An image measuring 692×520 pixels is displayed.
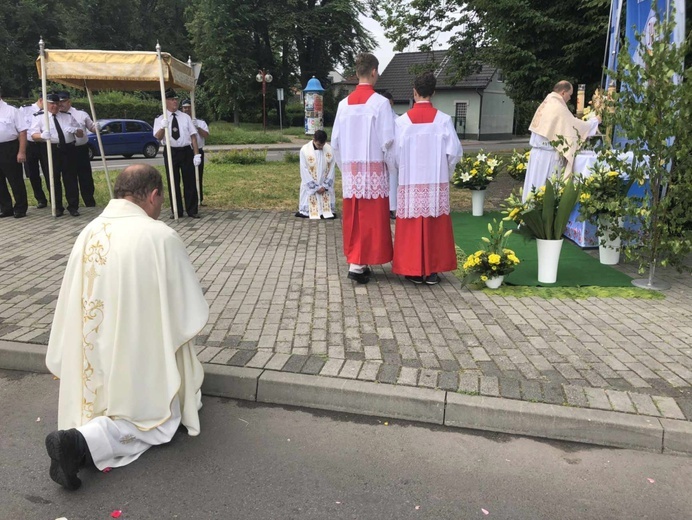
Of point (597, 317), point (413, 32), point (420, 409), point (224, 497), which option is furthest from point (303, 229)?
point (413, 32)

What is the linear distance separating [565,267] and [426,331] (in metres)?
2.77

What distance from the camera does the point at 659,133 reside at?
192 inches

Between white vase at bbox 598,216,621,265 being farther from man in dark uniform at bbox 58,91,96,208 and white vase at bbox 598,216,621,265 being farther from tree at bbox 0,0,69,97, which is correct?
tree at bbox 0,0,69,97

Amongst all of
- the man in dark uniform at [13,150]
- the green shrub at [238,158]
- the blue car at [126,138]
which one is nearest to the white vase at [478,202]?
the man in dark uniform at [13,150]

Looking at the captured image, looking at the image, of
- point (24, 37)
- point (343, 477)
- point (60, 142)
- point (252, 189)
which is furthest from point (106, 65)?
point (24, 37)

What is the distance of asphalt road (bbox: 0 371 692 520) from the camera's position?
8.53 ft

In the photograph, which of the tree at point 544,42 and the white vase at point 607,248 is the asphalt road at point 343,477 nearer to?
the white vase at point 607,248

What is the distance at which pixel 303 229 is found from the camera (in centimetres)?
866

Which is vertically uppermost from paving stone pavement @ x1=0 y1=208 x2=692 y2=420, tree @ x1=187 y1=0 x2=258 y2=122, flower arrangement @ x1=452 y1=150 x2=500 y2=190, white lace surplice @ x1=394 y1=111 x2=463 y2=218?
tree @ x1=187 y1=0 x2=258 y2=122

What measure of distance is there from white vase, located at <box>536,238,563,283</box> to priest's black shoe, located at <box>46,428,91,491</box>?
15.2ft

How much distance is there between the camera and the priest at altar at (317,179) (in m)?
9.48

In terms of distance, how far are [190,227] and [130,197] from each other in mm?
5955

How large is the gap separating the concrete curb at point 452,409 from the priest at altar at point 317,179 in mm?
5981

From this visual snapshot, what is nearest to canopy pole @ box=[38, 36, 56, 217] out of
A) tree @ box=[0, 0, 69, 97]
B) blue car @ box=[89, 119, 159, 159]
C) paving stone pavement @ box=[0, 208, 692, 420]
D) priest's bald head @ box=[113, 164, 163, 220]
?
paving stone pavement @ box=[0, 208, 692, 420]
